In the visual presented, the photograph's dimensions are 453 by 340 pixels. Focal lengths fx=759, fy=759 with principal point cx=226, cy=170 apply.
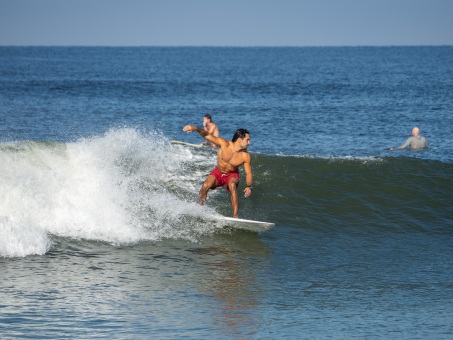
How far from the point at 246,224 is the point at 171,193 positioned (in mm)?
3248

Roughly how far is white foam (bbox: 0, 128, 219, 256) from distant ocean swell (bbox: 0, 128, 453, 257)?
0.06ft

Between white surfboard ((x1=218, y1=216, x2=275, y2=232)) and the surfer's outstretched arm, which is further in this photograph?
white surfboard ((x1=218, y1=216, x2=275, y2=232))

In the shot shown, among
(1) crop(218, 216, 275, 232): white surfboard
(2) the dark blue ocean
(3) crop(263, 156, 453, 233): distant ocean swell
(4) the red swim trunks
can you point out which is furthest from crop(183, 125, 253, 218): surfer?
(3) crop(263, 156, 453, 233): distant ocean swell

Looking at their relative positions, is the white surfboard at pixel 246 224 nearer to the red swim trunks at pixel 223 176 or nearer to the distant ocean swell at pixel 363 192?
the red swim trunks at pixel 223 176

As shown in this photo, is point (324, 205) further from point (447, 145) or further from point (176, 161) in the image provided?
point (447, 145)

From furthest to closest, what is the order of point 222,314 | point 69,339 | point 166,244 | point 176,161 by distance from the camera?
point 176,161 → point 166,244 → point 222,314 → point 69,339

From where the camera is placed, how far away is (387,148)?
26.0 meters

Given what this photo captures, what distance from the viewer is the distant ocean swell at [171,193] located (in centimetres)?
1298

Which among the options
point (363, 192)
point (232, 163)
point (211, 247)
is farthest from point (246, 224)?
point (363, 192)

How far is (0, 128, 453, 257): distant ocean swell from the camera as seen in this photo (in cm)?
1298

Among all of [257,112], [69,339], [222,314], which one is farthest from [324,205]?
[257,112]

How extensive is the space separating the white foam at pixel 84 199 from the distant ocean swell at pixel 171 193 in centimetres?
2

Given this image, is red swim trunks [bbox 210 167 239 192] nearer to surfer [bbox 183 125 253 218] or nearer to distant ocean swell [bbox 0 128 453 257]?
surfer [bbox 183 125 253 218]

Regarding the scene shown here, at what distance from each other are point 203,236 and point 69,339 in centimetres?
545
